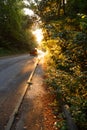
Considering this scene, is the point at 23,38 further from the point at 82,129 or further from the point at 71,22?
the point at 82,129

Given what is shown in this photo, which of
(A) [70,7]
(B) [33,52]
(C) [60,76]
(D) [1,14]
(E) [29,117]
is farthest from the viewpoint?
(D) [1,14]

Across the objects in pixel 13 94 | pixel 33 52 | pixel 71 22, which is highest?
pixel 71 22

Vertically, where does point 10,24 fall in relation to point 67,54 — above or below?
below

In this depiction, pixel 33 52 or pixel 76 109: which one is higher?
pixel 76 109

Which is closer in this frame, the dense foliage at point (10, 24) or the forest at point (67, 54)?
the forest at point (67, 54)

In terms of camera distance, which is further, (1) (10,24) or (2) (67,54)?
(1) (10,24)

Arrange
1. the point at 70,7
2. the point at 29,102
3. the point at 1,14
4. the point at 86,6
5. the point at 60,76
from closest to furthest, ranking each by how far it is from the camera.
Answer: the point at 60,76
the point at 29,102
the point at 86,6
the point at 70,7
the point at 1,14

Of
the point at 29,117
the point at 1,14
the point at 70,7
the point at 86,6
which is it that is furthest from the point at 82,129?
the point at 1,14

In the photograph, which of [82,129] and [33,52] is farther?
[33,52]

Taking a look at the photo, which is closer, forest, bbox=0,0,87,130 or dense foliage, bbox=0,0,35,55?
forest, bbox=0,0,87,130

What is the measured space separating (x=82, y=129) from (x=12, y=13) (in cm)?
5660

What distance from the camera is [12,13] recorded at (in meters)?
A: 61.3

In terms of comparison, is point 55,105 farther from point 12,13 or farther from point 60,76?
point 12,13

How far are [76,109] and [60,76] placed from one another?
132 inches
